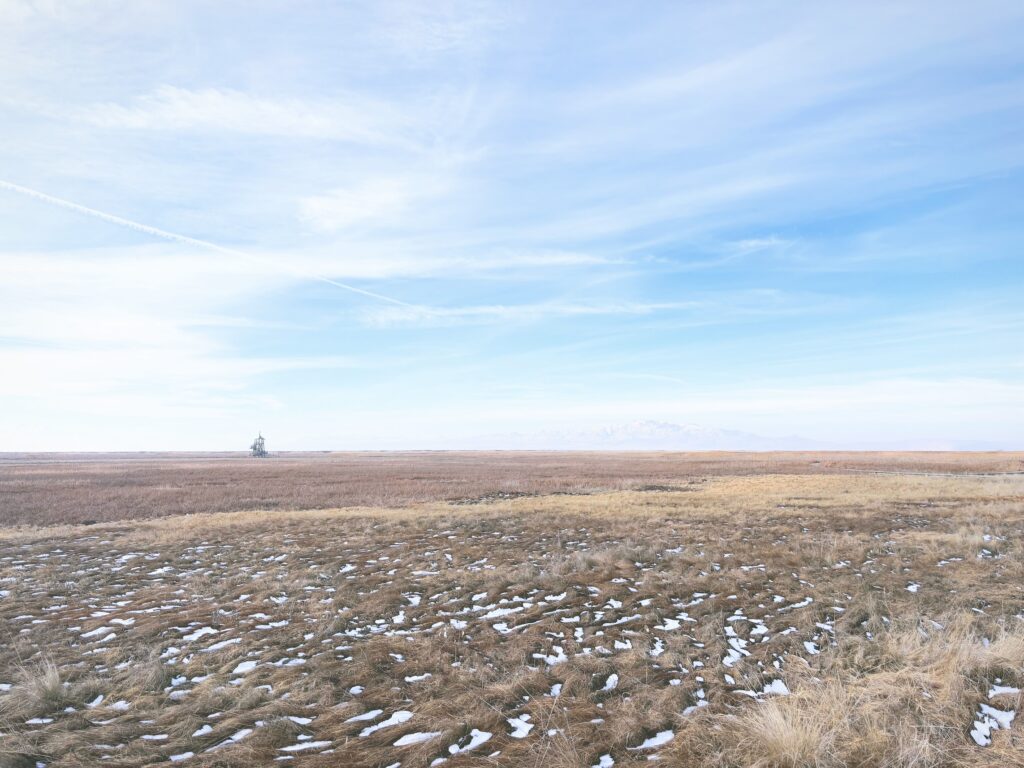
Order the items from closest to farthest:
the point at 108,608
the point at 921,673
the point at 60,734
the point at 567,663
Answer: the point at 60,734
the point at 921,673
the point at 567,663
the point at 108,608

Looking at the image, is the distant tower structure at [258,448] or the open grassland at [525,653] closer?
the open grassland at [525,653]

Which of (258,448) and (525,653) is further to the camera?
(258,448)

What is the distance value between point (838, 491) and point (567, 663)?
31.5 metres

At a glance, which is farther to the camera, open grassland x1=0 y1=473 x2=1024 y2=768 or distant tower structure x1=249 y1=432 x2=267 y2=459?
distant tower structure x1=249 y1=432 x2=267 y2=459

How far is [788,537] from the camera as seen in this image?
1677 centimetres

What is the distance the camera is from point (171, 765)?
17.6ft

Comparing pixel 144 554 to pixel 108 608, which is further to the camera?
pixel 144 554

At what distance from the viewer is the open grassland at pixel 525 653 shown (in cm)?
559

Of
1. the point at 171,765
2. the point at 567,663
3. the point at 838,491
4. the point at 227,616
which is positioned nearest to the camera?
the point at 171,765

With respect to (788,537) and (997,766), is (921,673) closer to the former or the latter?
(997,766)

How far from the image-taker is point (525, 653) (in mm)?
8102

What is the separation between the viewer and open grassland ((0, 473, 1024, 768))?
559cm

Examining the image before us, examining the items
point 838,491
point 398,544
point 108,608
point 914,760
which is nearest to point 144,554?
point 108,608

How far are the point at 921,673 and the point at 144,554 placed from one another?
1919 centimetres
